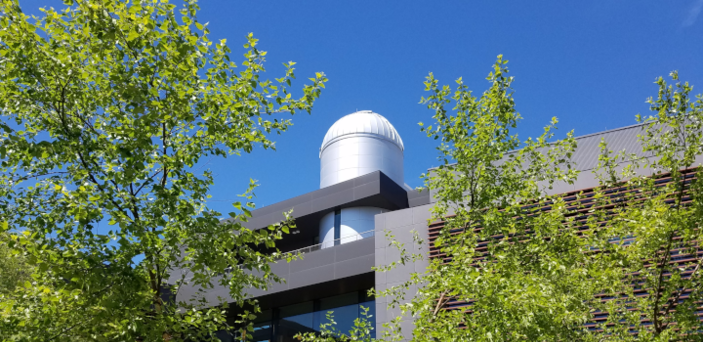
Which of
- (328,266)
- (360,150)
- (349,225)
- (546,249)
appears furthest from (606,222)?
(360,150)

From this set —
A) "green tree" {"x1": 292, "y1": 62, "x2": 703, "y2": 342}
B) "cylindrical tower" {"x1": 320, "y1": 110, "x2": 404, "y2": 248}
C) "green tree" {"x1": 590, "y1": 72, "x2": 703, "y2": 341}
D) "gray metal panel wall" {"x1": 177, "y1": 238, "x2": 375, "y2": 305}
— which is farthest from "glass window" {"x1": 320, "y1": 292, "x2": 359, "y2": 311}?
"green tree" {"x1": 590, "y1": 72, "x2": 703, "y2": 341}

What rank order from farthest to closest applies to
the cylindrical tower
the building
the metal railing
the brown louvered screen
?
the cylindrical tower
the metal railing
the building
the brown louvered screen

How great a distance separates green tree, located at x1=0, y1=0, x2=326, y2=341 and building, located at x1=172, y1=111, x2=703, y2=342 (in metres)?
9.68

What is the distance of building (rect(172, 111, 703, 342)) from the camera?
18.7 meters

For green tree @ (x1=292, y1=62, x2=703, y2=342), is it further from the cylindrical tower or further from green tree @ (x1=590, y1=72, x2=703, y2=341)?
the cylindrical tower

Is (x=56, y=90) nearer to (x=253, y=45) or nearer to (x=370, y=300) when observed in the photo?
(x=253, y=45)

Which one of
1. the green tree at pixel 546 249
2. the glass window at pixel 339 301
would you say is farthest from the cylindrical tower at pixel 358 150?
the green tree at pixel 546 249

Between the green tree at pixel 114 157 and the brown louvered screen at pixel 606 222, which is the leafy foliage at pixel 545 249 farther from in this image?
the green tree at pixel 114 157

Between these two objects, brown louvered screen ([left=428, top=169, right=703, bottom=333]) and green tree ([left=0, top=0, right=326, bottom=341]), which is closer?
green tree ([left=0, top=0, right=326, bottom=341])

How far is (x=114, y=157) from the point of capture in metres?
7.68

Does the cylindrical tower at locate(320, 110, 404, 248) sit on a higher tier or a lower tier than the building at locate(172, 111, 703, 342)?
higher

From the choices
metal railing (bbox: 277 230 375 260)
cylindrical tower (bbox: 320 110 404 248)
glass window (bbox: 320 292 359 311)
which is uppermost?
cylindrical tower (bbox: 320 110 404 248)

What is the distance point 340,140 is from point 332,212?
4.38 meters

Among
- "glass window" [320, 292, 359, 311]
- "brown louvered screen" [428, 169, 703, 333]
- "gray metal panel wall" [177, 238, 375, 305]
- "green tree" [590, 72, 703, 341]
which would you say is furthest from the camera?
"glass window" [320, 292, 359, 311]
